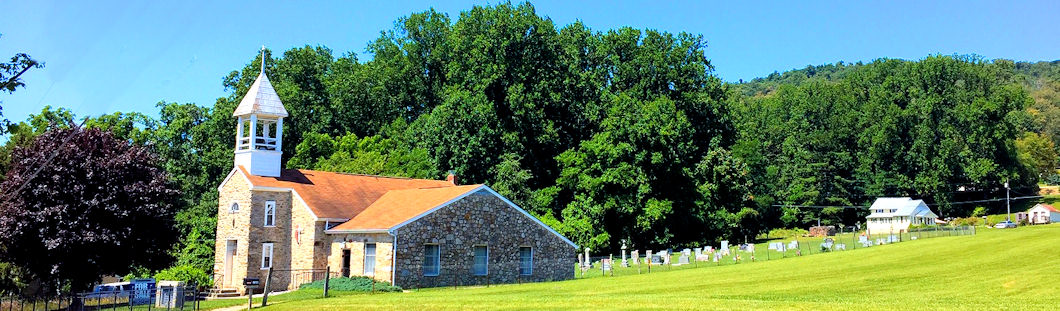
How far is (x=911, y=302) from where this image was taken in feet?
73.8

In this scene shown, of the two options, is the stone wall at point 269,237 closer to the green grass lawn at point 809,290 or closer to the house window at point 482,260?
the green grass lawn at point 809,290

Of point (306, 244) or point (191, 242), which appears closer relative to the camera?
point (306, 244)

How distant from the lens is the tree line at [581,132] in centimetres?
5638

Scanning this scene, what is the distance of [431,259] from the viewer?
34.7 meters

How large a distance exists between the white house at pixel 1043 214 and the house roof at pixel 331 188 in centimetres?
7639

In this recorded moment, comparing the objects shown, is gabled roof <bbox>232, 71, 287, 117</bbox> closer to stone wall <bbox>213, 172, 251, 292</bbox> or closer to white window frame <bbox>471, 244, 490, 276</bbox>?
stone wall <bbox>213, 172, 251, 292</bbox>

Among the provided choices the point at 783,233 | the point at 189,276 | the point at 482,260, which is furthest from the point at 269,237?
the point at 783,233

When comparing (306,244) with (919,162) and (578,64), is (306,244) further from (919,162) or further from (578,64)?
(919,162)

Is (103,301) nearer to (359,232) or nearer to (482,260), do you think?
(359,232)

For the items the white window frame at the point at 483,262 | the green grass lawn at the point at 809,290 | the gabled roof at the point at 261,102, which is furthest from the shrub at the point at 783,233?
the gabled roof at the point at 261,102

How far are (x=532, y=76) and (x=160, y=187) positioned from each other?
1258 inches

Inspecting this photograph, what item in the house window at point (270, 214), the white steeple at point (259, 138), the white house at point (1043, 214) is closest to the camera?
the house window at point (270, 214)

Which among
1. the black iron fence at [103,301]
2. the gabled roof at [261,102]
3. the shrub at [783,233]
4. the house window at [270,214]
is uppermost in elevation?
the gabled roof at [261,102]

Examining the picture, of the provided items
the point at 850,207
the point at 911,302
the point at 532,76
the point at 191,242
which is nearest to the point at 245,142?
the point at 191,242
